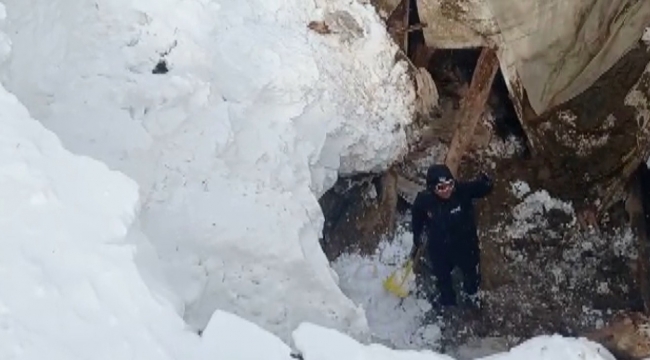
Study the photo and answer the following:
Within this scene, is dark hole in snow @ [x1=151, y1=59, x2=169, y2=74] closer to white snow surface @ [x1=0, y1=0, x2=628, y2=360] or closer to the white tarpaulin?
white snow surface @ [x1=0, y1=0, x2=628, y2=360]

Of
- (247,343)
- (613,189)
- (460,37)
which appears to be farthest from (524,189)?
(247,343)

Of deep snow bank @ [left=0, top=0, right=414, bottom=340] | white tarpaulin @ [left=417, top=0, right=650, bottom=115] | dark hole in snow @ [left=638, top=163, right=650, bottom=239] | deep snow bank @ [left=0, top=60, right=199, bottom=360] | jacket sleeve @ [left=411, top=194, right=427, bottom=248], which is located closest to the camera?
deep snow bank @ [left=0, top=60, right=199, bottom=360]

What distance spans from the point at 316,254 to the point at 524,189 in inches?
111

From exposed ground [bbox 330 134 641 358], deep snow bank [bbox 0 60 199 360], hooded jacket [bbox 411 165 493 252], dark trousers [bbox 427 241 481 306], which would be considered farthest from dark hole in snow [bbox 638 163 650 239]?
deep snow bank [bbox 0 60 199 360]

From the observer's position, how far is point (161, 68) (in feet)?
16.2

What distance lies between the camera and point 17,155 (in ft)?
11.3

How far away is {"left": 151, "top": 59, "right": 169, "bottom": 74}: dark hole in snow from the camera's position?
4.91 m

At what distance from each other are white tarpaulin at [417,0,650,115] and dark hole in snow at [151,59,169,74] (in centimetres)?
246

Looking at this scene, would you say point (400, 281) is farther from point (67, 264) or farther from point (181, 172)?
point (67, 264)

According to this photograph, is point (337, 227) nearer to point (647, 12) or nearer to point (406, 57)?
point (406, 57)

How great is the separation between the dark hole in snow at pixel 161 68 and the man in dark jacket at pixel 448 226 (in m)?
1.84

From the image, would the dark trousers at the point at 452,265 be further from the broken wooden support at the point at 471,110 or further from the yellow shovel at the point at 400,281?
the broken wooden support at the point at 471,110

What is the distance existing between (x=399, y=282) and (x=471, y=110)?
160cm

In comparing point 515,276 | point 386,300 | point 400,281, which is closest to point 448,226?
point 400,281
